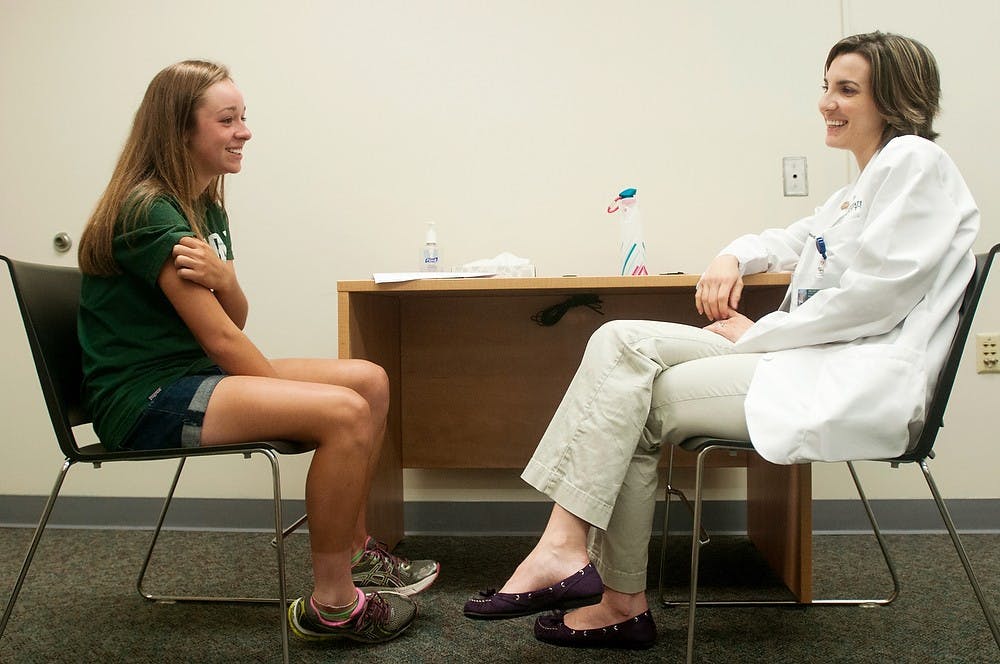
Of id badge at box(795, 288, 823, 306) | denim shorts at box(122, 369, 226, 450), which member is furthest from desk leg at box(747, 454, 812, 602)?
denim shorts at box(122, 369, 226, 450)

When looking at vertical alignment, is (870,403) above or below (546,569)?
above

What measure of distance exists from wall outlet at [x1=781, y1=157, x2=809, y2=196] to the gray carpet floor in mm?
968

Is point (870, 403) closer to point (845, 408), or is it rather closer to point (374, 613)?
point (845, 408)

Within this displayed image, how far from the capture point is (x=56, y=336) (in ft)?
4.32

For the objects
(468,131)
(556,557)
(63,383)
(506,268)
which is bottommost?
(556,557)

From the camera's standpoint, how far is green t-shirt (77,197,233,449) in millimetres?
1258

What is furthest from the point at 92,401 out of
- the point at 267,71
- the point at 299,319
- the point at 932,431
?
the point at 932,431

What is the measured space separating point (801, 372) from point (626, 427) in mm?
288

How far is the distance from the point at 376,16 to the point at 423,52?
17cm

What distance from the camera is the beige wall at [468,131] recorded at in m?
2.07

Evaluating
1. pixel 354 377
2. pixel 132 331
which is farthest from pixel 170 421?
pixel 354 377

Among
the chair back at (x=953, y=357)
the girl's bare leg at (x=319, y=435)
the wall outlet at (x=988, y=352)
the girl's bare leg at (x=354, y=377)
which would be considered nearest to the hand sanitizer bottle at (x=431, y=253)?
the girl's bare leg at (x=354, y=377)

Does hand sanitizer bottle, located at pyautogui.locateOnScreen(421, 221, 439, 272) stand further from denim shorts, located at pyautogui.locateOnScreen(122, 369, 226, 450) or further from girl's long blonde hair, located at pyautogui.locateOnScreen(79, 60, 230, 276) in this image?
denim shorts, located at pyautogui.locateOnScreen(122, 369, 226, 450)

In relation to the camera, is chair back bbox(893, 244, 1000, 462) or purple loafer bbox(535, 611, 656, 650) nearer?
chair back bbox(893, 244, 1000, 462)
